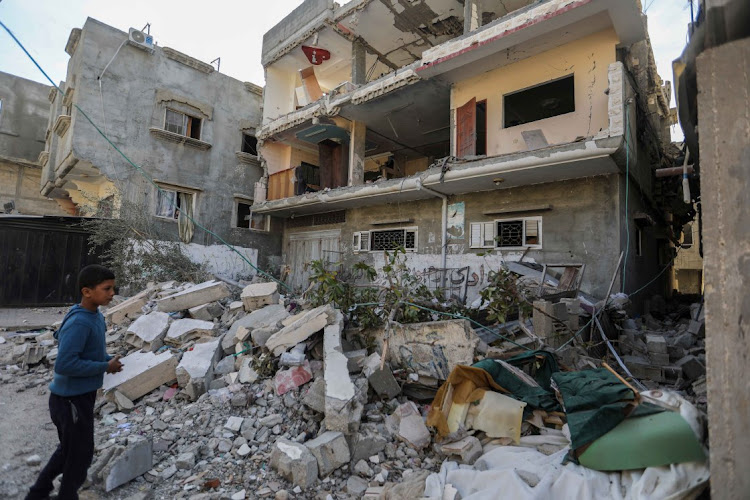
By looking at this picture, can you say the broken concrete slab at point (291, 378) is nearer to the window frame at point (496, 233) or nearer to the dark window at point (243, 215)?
the window frame at point (496, 233)

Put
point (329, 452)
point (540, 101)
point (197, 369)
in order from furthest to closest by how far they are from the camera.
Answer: point (540, 101), point (197, 369), point (329, 452)

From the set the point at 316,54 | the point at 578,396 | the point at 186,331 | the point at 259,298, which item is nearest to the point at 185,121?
the point at 316,54

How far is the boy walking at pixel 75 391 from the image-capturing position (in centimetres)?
233

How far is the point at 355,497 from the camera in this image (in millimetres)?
2744

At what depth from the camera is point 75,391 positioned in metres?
2.37

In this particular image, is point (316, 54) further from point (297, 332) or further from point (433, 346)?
point (433, 346)

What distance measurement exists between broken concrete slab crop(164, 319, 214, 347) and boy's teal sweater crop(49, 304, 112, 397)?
3082 millimetres

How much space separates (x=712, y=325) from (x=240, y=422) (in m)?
3.74

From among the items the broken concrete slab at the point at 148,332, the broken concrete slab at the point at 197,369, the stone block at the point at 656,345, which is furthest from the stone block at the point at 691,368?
the broken concrete slab at the point at 148,332

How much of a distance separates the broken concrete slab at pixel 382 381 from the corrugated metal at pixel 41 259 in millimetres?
10074

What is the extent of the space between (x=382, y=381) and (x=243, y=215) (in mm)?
10979

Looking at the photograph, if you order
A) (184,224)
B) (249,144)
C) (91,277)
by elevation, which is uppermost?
(249,144)

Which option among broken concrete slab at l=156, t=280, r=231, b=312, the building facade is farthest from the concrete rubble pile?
the building facade

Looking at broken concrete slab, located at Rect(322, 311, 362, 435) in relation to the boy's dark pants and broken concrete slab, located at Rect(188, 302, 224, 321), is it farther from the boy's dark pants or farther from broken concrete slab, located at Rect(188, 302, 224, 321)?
broken concrete slab, located at Rect(188, 302, 224, 321)
